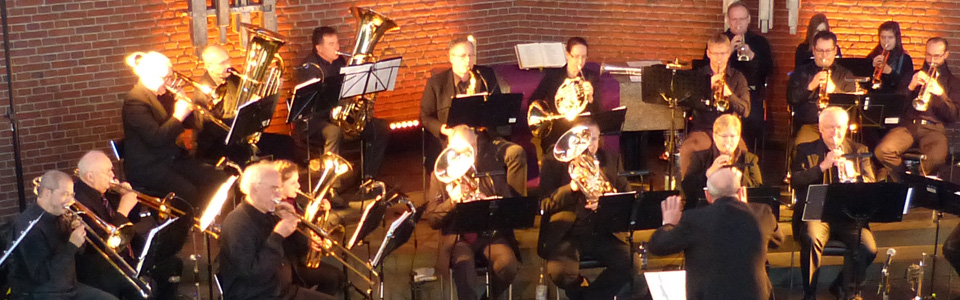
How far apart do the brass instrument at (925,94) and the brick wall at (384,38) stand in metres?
1.23

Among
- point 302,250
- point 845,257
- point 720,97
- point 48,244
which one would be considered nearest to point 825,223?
point 845,257

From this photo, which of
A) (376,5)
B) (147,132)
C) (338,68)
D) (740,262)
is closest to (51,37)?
(147,132)

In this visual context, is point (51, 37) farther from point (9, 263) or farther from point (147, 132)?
point (9, 263)

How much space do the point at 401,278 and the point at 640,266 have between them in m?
1.78

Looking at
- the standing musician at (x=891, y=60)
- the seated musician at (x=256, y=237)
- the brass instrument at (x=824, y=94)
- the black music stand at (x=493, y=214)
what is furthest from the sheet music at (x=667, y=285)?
the standing musician at (x=891, y=60)

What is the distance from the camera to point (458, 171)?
7953 millimetres

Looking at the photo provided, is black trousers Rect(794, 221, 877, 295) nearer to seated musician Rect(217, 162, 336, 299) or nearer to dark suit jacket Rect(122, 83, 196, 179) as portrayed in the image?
seated musician Rect(217, 162, 336, 299)

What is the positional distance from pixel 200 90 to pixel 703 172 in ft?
12.5

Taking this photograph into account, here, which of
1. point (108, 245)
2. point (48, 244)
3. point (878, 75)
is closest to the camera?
point (48, 244)

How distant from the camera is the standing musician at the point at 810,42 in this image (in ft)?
34.2

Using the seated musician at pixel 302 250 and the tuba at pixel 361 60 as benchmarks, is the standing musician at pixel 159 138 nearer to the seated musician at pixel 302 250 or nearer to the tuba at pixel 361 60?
the seated musician at pixel 302 250

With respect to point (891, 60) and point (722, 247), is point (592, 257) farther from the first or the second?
point (891, 60)

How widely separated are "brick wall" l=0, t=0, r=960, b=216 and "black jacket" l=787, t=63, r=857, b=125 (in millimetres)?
1559

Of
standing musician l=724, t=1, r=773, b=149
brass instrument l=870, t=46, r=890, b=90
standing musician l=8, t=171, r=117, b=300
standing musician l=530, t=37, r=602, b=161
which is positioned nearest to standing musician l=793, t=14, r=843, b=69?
standing musician l=724, t=1, r=773, b=149
